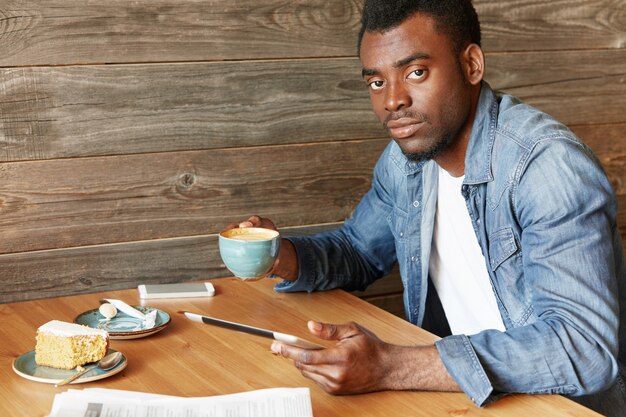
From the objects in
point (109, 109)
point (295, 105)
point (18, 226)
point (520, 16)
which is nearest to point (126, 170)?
point (109, 109)

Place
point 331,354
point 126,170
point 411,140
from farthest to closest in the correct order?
point 126,170, point 411,140, point 331,354

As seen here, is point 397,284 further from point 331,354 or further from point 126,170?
point 331,354

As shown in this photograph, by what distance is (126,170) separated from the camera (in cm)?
177

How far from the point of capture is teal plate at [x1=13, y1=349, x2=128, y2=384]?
119cm

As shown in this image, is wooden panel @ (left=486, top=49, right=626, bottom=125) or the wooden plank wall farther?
wooden panel @ (left=486, top=49, right=626, bottom=125)

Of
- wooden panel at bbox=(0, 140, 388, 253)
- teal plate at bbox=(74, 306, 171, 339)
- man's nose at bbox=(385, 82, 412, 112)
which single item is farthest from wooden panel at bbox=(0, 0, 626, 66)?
teal plate at bbox=(74, 306, 171, 339)

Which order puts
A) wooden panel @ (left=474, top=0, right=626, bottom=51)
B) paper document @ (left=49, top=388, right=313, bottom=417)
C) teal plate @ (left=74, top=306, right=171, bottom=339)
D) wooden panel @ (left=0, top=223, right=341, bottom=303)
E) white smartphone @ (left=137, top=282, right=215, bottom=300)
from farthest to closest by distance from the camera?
1. wooden panel @ (left=474, top=0, right=626, bottom=51)
2. wooden panel @ (left=0, top=223, right=341, bottom=303)
3. white smartphone @ (left=137, top=282, right=215, bottom=300)
4. teal plate @ (left=74, top=306, right=171, bottom=339)
5. paper document @ (left=49, top=388, right=313, bottom=417)

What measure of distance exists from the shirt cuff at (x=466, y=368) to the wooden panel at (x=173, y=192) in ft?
2.60

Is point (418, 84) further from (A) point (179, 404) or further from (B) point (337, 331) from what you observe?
(A) point (179, 404)

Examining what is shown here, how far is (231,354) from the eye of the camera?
132 cm

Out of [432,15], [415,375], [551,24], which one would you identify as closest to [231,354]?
[415,375]

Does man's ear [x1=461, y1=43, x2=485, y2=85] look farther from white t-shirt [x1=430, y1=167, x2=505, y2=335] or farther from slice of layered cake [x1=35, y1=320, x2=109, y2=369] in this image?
slice of layered cake [x1=35, y1=320, x2=109, y2=369]

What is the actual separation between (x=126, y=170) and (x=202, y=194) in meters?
0.18

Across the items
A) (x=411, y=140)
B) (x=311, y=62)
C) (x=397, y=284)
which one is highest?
(x=311, y=62)
